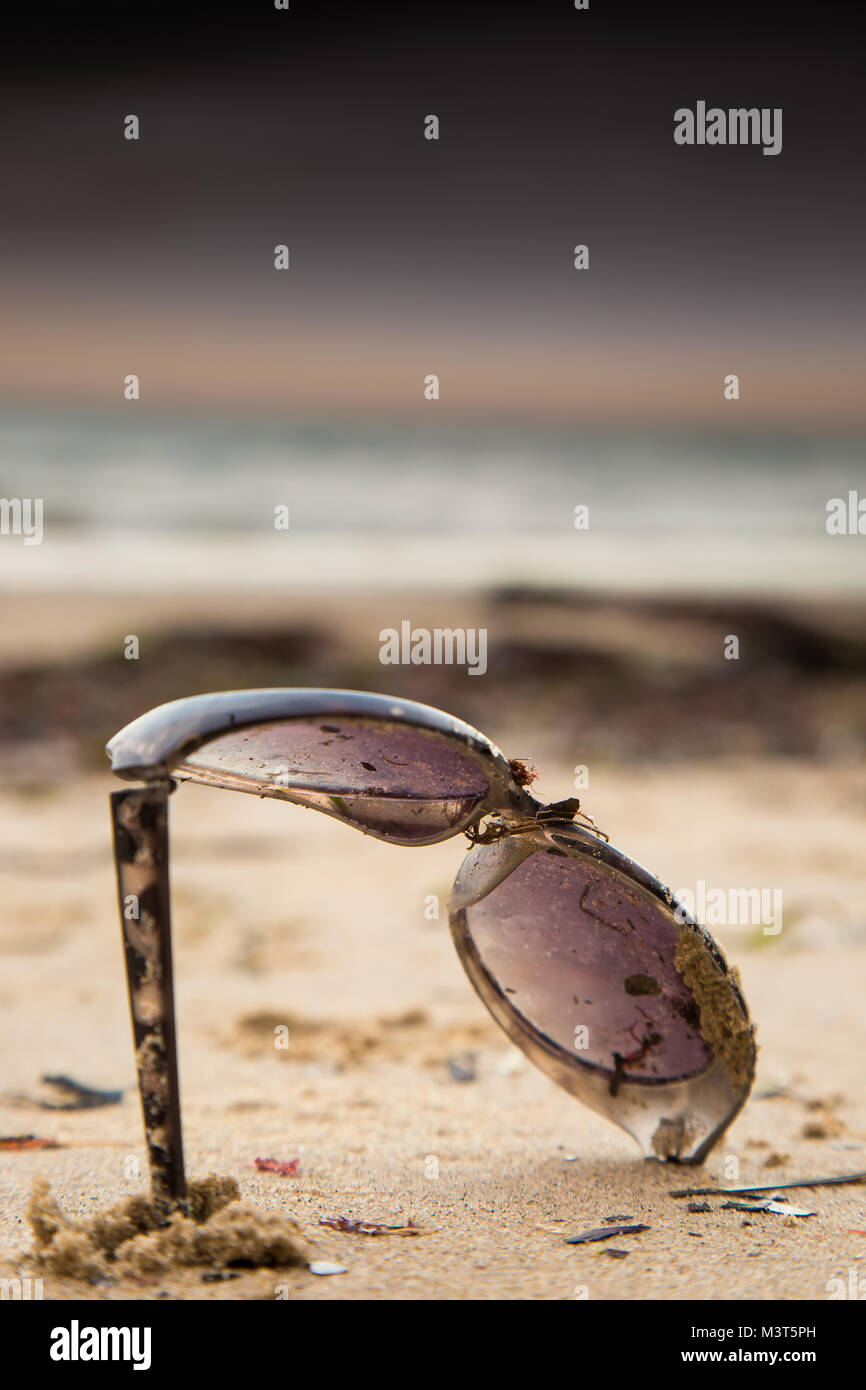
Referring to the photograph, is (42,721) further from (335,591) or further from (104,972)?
(335,591)

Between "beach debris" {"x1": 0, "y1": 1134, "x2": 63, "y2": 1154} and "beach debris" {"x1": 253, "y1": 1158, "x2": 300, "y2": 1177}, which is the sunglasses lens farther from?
"beach debris" {"x1": 0, "y1": 1134, "x2": 63, "y2": 1154}

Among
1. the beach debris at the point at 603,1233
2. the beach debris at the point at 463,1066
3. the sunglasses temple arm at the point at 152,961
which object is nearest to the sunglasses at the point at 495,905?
the sunglasses temple arm at the point at 152,961

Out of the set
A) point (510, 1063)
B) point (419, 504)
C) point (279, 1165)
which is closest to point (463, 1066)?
point (510, 1063)

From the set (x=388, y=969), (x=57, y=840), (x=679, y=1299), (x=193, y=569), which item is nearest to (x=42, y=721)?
(x=57, y=840)

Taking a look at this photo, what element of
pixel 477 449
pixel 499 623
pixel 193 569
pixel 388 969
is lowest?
pixel 388 969

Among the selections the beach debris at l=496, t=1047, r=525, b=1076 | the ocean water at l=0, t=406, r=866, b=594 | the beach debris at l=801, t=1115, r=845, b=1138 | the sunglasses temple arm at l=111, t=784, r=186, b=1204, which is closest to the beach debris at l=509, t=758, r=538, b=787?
the sunglasses temple arm at l=111, t=784, r=186, b=1204

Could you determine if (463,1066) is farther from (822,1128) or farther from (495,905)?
(495,905)
